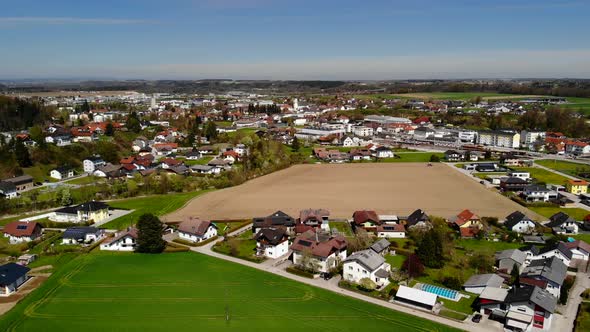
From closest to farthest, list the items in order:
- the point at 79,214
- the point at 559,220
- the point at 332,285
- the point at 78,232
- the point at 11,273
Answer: the point at 332,285 → the point at 11,273 → the point at 78,232 → the point at 559,220 → the point at 79,214

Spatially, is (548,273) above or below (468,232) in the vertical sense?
above

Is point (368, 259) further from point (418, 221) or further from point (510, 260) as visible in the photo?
point (418, 221)

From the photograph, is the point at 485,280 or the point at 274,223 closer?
the point at 485,280

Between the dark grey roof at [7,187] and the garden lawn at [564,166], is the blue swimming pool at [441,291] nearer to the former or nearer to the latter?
the garden lawn at [564,166]

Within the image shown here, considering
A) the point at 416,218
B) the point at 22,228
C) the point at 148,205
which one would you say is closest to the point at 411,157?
the point at 416,218

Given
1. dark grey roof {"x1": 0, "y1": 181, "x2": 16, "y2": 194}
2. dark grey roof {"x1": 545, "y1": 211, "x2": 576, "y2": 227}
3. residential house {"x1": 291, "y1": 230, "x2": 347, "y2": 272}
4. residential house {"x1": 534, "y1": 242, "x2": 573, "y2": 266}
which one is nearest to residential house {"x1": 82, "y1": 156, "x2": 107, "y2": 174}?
dark grey roof {"x1": 0, "y1": 181, "x2": 16, "y2": 194}

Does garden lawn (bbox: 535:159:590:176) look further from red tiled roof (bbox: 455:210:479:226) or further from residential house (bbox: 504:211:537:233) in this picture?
red tiled roof (bbox: 455:210:479:226)
